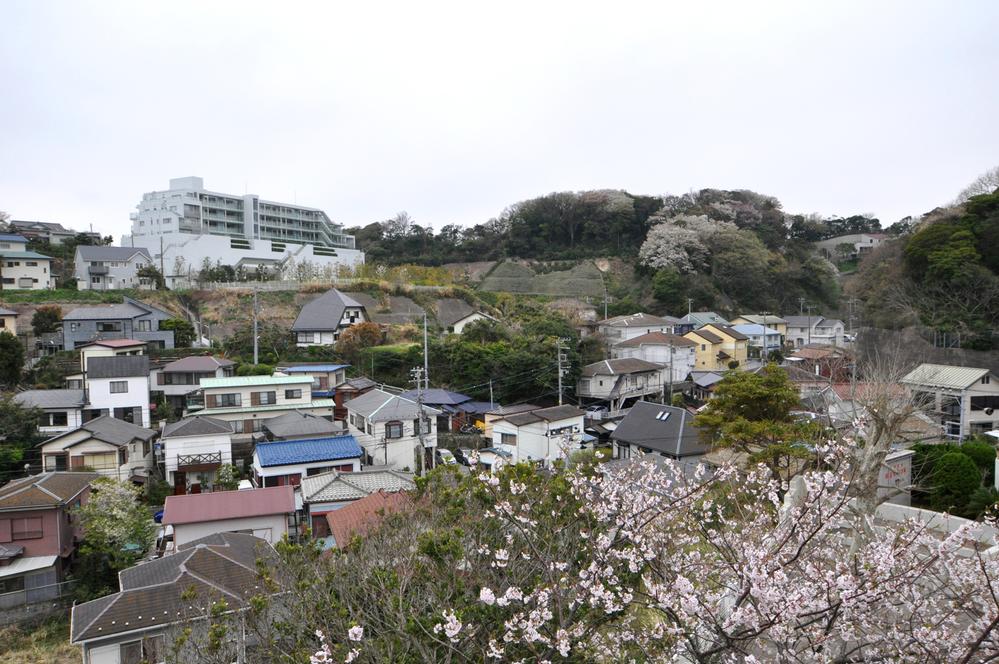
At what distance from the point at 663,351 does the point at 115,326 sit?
81.0ft

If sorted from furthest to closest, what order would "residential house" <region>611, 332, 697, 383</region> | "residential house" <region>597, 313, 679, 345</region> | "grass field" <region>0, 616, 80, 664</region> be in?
"residential house" <region>597, 313, 679, 345</region> < "residential house" <region>611, 332, 697, 383</region> < "grass field" <region>0, 616, 80, 664</region>

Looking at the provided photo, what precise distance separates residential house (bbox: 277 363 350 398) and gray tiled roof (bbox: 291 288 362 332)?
442 centimetres

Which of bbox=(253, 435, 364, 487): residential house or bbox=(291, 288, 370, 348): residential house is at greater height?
bbox=(291, 288, 370, 348): residential house

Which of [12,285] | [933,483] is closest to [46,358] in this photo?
[12,285]

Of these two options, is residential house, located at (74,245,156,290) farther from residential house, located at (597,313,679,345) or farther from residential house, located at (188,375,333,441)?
residential house, located at (597,313,679,345)

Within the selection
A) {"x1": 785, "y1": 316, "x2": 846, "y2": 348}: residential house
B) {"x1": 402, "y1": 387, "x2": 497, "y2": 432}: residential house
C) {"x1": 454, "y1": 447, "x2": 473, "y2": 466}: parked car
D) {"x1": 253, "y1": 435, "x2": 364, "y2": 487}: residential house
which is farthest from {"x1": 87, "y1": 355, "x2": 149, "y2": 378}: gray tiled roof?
{"x1": 785, "y1": 316, "x2": 846, "y2": 348}: residential house

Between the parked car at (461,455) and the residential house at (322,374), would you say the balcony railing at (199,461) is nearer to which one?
the residential house at (322,374)

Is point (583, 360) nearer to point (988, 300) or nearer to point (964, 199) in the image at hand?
point (988, 300)

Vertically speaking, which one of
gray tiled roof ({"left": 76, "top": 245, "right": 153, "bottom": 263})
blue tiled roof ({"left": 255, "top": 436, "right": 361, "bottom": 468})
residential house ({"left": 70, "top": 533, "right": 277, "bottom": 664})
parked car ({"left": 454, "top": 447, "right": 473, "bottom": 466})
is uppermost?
gray tiled roof ({"left": 76, "top": 245, "right": 153, "bottom": 263})

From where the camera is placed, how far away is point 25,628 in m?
11.1

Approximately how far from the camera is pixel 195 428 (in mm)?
16625

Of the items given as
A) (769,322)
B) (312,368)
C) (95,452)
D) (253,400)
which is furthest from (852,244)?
(95,452)

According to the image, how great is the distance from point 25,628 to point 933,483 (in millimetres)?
18174

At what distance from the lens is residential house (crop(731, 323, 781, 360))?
33509mm
